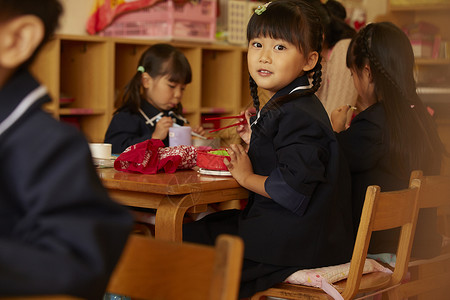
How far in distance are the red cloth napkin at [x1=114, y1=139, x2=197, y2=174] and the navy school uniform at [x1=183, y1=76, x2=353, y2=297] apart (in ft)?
0.72

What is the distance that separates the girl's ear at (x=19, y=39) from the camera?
76cm

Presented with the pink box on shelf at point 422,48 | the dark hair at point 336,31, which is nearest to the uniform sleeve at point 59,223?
the dark hair at point 336,31

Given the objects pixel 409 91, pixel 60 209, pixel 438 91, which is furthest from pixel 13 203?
pixel 438 91

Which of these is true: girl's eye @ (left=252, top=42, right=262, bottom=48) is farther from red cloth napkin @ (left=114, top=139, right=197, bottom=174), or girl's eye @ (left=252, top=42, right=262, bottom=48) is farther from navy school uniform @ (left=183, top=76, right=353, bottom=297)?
red cloth napkin @ (left=114, top=139, right=197, bottom=174)

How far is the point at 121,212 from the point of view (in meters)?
→ 0.77

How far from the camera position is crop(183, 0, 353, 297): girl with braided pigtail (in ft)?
5.20

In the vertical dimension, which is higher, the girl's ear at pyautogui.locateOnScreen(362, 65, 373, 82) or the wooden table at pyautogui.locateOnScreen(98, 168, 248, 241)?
the girl's ear at pyautogui.locateOnScreen(362, 65, 373, 82)

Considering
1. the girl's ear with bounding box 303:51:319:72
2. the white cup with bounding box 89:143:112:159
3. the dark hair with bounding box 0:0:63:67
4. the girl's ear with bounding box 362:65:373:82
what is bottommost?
the white cup with bounding box 89:143:112:159

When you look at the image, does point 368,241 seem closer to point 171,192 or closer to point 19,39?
point 171,192

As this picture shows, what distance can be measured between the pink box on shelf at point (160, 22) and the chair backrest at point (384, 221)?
230cm

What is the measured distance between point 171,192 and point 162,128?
42.1 inches

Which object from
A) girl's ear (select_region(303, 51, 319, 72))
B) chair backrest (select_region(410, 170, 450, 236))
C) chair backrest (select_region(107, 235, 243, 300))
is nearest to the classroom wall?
girl's ear (select_region(303, 51, 319, 72))

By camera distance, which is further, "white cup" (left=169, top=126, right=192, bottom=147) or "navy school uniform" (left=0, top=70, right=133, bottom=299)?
"white cup" (left=169, top=126, right=192, bottom=147)

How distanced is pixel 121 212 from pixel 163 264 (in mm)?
144
